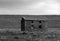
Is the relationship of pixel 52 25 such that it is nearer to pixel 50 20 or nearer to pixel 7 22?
pixel 50 20

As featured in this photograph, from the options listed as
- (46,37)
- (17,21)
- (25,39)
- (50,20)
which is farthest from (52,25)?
(25,39)

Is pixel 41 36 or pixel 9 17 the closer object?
A: pixel 41 36

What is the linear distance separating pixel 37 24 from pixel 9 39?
5.25 ft

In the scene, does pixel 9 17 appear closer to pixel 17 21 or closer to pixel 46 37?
pixel 17 21

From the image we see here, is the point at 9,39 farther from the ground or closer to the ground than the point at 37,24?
closer to the ground

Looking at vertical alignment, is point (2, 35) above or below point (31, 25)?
below

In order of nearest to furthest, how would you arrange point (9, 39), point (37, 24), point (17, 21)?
point (9, 39) → point (37, 24) → point (17, 21)

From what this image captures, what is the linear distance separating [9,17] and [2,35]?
11.7ft

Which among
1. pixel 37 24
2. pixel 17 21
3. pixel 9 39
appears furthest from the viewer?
pixel 17 21

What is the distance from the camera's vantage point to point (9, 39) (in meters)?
6.39

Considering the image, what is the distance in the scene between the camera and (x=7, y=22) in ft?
31.9

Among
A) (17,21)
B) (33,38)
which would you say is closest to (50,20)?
(17,21)

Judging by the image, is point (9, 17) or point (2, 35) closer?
point (2, 35)

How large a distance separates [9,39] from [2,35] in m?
0.40
